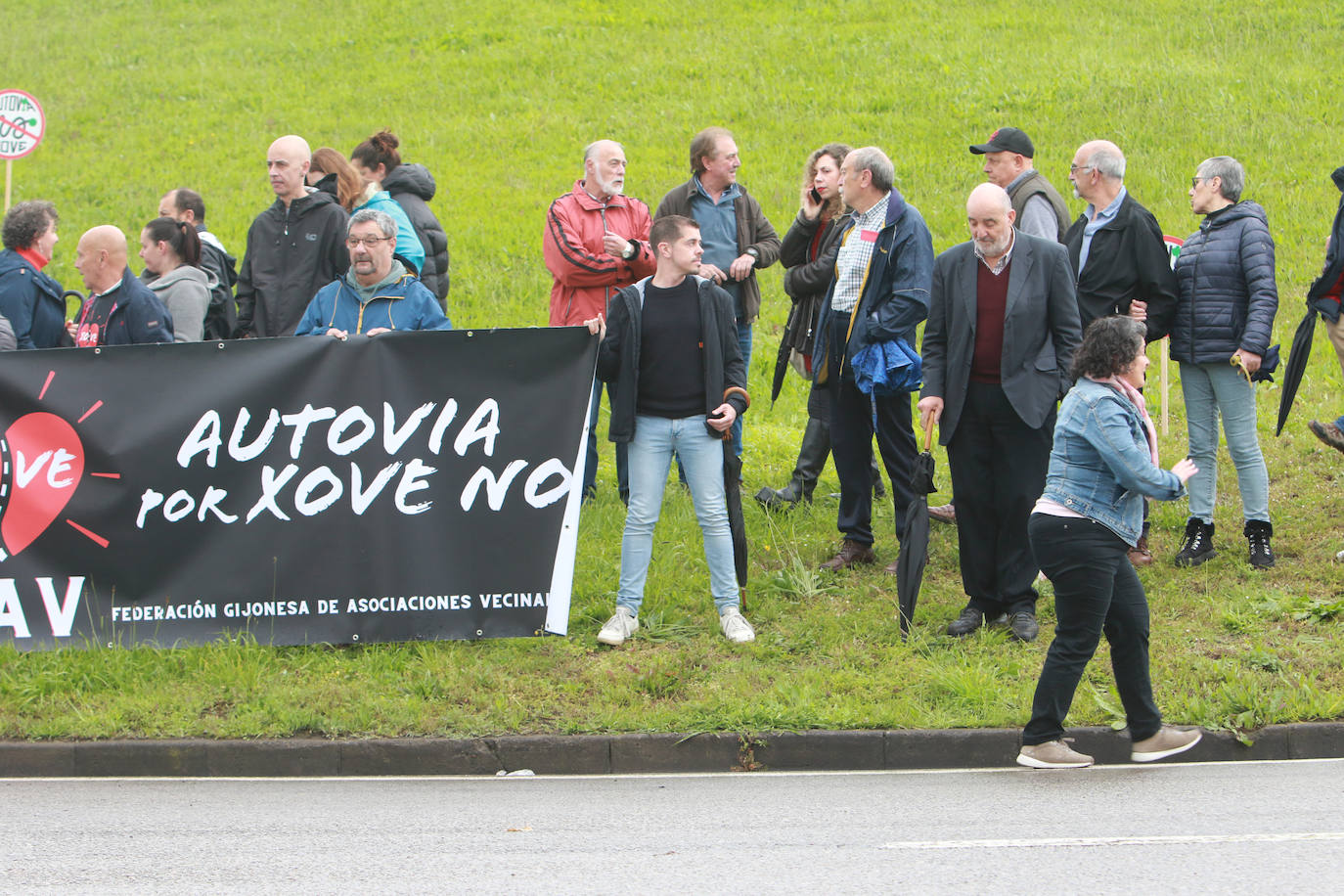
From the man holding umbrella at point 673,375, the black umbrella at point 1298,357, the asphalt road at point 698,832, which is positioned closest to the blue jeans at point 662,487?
the man holding umbrella at point 673,375

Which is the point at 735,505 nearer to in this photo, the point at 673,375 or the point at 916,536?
the point at 673,375

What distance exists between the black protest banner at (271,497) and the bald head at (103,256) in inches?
38.8

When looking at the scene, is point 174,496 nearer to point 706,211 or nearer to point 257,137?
point 706,211

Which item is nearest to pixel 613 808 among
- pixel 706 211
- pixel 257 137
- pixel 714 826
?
Answer: pixel 714 826

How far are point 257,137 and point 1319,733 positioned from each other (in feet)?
67.5

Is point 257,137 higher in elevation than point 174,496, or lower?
higher

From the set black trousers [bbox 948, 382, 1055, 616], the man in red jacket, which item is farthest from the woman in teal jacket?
black trousers [bbox 948, 382, 1055, 616]

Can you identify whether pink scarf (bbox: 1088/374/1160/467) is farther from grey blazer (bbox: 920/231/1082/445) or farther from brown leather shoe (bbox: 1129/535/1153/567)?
A: brown leather shoe (bbox: 1129/535/1153/567)

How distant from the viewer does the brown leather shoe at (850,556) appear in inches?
342

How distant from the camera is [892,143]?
824 inches

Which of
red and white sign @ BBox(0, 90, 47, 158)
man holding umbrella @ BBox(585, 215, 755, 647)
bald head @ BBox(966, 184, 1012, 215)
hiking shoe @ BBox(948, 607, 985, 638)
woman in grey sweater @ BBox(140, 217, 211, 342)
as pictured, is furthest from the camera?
red and white sign @ BBox(0, 90, 47, 158)

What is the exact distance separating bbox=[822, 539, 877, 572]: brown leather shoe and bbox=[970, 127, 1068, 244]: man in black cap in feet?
7.22

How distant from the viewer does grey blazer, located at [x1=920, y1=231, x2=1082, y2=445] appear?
7.41 meters

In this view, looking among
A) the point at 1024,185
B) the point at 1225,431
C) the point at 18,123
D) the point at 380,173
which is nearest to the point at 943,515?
the point at 1225,431
